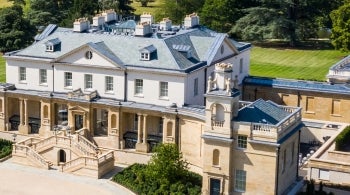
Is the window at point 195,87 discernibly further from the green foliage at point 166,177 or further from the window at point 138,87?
the green foliage at point 166,177

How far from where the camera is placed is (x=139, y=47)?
204ft

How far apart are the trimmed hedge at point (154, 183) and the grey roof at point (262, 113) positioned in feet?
22.1

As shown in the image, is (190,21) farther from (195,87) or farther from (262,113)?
(262,113)

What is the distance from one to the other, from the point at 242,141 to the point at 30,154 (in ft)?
65.7

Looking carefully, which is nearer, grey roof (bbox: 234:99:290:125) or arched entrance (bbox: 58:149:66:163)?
grey roof (bbox: 234:99:290:125)

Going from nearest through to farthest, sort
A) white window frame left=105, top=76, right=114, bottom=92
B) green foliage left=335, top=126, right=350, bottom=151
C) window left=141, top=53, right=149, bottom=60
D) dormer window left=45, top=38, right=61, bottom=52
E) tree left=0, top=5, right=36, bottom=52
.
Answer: green foliage left=335, top=126, right=350, bottom=151, window left=141, top=53, right=149, bottom=60, white window frame left=105, top=76, right=114, bottom=92, dormer window left=45, top=38, right=61, bottom=52, tree left=0, top=5, right=36, bottom=52

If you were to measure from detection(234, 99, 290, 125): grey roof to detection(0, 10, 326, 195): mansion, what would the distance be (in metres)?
0.12

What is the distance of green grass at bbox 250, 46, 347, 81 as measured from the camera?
9638 centimetres

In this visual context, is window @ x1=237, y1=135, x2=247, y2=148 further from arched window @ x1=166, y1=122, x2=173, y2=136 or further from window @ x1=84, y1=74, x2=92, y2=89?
window @ x1=84, y1=74, x2=92, y2=89

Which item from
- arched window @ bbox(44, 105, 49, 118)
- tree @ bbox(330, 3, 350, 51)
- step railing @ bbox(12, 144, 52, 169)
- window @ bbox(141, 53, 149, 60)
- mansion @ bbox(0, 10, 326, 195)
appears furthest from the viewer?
tree @ bbox(330, 3, 350, 51)

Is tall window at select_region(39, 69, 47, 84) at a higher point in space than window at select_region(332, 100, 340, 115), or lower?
higher

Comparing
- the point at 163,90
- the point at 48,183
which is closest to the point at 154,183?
the point at 48,183

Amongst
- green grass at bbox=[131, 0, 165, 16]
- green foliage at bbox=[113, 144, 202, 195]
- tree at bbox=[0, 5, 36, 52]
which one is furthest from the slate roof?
green grass at bbox=[131, 0, 165, 16]

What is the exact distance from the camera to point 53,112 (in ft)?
209
